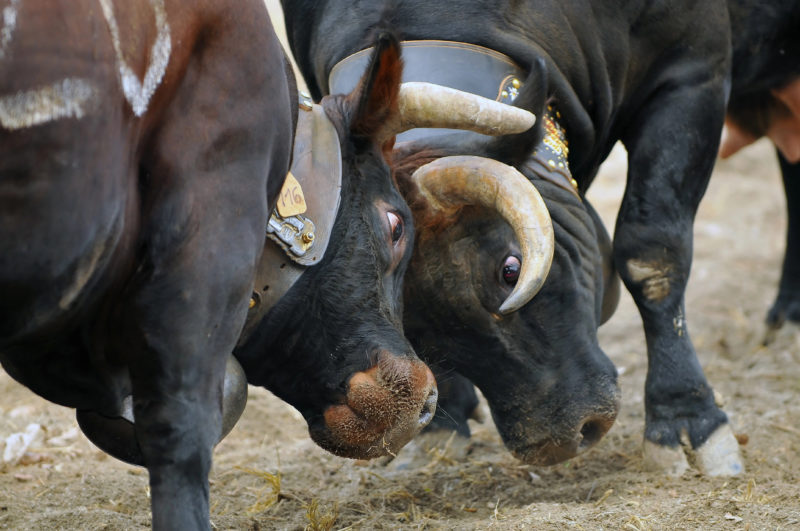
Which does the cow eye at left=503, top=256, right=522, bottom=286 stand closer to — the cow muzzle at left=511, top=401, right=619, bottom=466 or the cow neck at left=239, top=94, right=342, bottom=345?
the cow muzzle at left=511, top=401, right=619, bottom=466

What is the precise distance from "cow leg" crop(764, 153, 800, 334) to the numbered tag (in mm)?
4057

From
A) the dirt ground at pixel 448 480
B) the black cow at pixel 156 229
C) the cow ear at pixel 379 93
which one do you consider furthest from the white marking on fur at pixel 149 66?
the dirt ground at pixel 448 480

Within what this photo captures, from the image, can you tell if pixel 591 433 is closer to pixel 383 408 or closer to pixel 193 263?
pixel 383 408

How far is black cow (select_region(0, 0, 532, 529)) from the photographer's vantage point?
2.17m

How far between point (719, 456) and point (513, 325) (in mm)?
1023

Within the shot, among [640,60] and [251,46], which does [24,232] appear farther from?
[640,60]

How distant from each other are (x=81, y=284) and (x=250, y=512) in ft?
5.42

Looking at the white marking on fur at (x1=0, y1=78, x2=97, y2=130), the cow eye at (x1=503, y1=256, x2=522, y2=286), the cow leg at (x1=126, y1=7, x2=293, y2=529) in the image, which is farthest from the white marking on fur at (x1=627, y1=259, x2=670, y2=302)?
the white marking on fur at (x1=0, y1=78, x2=97, y2=130)

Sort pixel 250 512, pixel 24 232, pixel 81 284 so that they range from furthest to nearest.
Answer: pixel 250 512, pixel 81 284, pixel 24 232

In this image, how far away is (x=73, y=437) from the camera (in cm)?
473

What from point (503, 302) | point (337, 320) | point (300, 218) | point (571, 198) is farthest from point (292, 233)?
point (571, 198)

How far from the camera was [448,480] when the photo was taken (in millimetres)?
4312

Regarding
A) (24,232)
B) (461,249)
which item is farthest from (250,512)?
(24,232)

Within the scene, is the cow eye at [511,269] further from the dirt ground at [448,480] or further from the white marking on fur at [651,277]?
the white marking on fur at [651,277]
